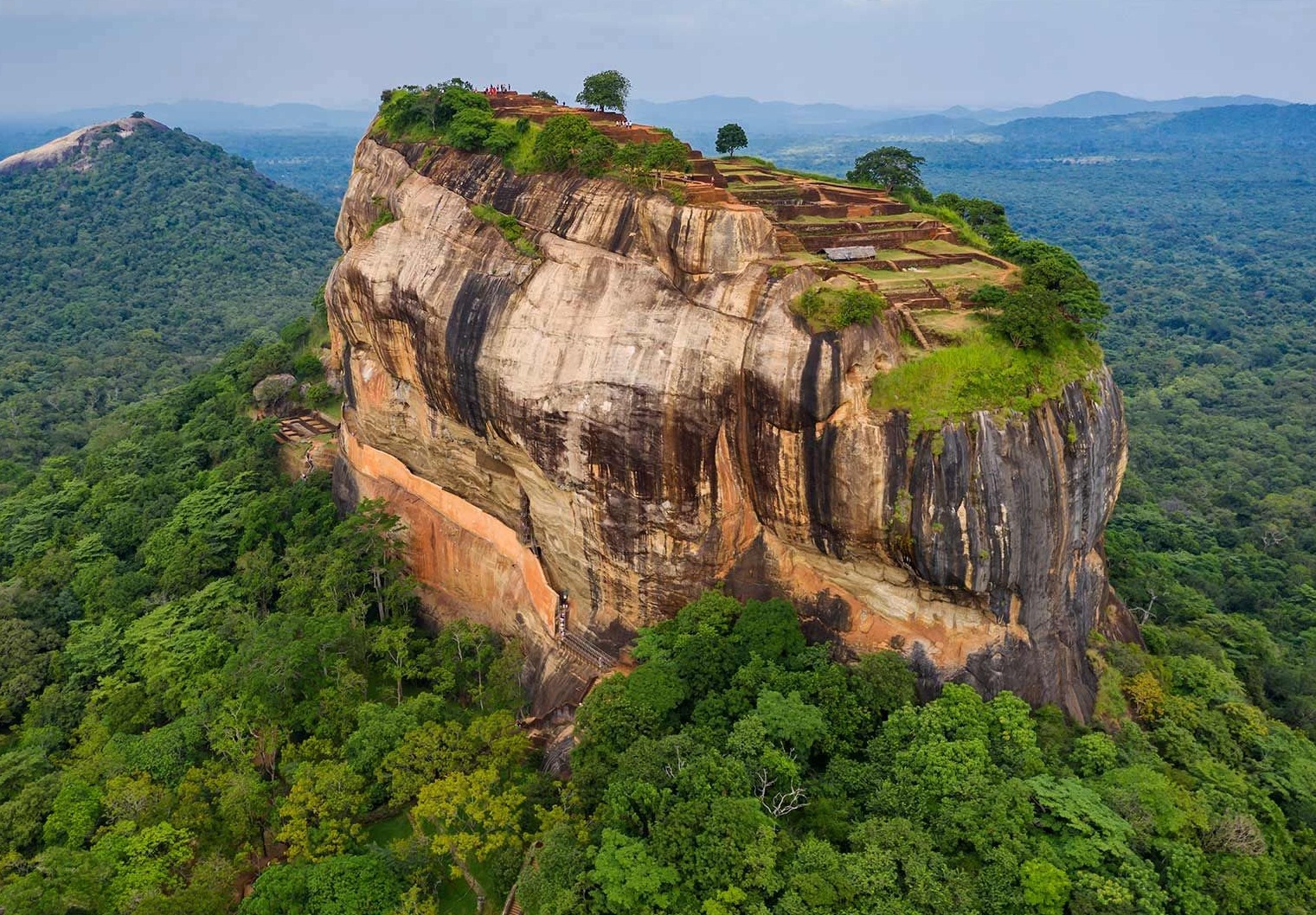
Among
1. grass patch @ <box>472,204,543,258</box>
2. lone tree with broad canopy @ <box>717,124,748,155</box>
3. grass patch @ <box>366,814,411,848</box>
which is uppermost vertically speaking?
lone tree with broad canopy @ <box>717,124,748,155</box>

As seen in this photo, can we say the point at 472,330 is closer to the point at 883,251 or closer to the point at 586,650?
the point at 586,650

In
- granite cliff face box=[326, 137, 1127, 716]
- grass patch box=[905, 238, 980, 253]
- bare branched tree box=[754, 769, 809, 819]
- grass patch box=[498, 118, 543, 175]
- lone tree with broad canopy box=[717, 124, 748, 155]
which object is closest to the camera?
bare branched tree box=[754, 769, 809, 819]

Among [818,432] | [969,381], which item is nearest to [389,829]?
[818,432]

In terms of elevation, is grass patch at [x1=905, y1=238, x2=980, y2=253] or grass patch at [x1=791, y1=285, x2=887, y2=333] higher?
grass patch at [x1=905, y1=238, x2=980, y2=253]

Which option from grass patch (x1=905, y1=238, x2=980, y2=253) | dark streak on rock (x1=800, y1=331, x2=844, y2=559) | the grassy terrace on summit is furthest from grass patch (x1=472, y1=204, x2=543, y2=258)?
grass patch (x1=905, y1=238, x2=980, y2=253)

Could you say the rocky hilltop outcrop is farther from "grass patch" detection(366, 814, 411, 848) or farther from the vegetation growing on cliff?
"grass patch" detection(366, 814, 411, 848)

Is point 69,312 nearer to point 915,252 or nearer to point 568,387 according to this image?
point 568,387
